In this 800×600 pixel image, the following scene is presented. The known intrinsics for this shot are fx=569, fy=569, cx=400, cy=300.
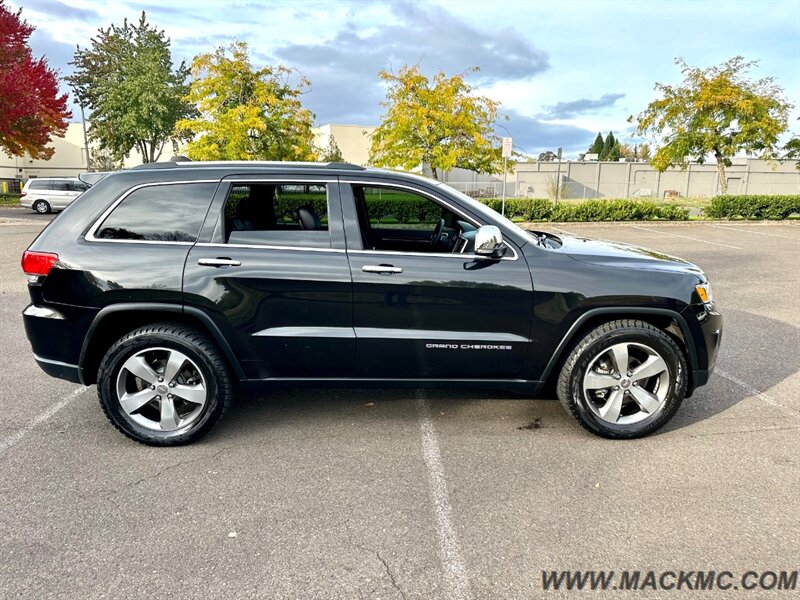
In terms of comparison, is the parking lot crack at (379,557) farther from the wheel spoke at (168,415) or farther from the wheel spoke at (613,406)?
the wheel spoke at (613,406)

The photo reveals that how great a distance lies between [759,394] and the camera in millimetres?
4559

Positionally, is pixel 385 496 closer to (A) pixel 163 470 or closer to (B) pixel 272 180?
(A) pixel 163 470

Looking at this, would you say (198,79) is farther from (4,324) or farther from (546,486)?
(546,486)

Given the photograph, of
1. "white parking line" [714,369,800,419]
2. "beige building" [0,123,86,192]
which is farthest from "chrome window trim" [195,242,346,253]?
"beige building" [0,123,86,192]

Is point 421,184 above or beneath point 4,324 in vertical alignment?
above

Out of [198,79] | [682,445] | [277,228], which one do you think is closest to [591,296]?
[682,445]

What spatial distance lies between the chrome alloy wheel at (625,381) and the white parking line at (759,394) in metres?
1.27

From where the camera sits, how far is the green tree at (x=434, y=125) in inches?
831

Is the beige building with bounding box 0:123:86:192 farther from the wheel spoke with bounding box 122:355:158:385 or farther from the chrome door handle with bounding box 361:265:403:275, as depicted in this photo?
the chrome door handle with bounding box 361:265:403:275

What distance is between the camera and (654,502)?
3029 millimetres

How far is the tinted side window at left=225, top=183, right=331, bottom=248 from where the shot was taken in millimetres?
3615

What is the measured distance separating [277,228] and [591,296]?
2063 mm

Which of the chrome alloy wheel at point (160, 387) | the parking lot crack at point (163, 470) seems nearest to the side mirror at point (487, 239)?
the chrome alloy wheel at point (160, 387)

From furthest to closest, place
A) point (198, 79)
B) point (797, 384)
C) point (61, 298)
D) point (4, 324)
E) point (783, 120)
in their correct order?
point (783, 120), point (198, 79), point (4, 324), point (797, 384), point (61, 298)
